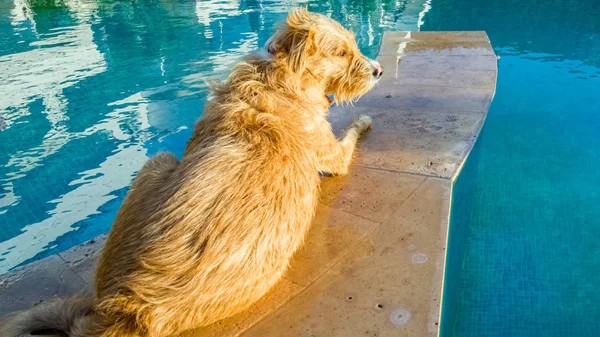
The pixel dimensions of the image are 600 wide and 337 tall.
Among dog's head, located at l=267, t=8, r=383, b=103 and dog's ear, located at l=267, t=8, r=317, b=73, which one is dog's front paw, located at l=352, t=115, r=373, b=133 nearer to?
dog's head, located at l=267, t=8, r=383, b=103

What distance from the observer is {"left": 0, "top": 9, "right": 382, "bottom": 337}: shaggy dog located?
267 cm

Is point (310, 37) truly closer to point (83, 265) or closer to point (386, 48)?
point (83, 265)

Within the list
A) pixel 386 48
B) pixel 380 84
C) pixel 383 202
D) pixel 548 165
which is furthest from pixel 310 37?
pixel 386 48

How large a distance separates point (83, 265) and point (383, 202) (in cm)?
283

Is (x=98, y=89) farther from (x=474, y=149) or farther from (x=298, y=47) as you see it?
(x=474, y=149)

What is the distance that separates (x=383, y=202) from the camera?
433 cm

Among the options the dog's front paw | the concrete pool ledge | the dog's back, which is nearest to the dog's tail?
the dog's back

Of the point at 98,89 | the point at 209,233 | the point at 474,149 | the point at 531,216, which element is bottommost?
the point at 98,89

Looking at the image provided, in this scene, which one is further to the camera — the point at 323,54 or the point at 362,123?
the point at 362,123

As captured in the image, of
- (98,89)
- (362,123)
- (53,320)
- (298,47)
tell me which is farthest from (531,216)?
(98,89)

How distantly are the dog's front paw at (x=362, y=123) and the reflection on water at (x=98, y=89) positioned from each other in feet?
7.13

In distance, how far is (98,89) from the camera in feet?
35.2

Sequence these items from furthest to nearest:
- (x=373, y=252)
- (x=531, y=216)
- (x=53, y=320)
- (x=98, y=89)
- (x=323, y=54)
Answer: (x=98, y=89)
(x=531, y=216)
(x=323, y=54)
(x=373, y=252)
(x=53, y=320)

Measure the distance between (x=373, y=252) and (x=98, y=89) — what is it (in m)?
9.28
